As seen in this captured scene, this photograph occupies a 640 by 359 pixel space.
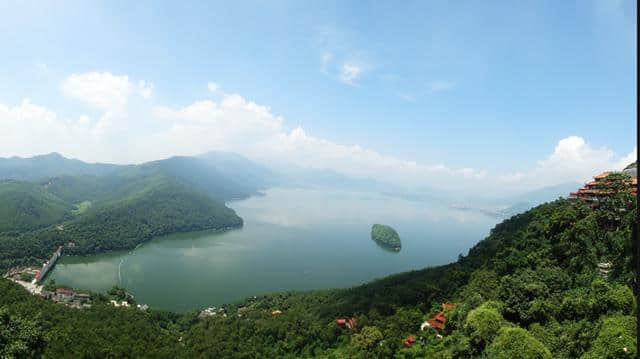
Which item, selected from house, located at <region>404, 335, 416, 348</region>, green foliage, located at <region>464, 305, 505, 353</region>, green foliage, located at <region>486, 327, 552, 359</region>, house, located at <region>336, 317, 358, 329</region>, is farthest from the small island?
green foliage, located at <region>486, 327, 552, 359</region>

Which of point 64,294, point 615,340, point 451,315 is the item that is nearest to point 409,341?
point 451,315

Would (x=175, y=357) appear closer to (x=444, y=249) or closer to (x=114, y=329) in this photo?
(x=114, y=329)

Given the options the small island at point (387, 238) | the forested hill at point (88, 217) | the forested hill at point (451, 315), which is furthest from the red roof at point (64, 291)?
the small island at point (387, 238)

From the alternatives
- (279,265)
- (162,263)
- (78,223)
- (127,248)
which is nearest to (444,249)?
(279,265)

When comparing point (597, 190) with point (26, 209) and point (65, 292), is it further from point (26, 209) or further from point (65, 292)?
point (26, 209)

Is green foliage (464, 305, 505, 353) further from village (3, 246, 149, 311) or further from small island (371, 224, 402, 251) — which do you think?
small island (371, 224, 402, 251)

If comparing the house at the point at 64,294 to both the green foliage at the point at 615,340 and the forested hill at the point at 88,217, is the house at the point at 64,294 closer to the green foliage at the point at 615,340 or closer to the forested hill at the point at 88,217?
the forested hill at the point at 88,217
